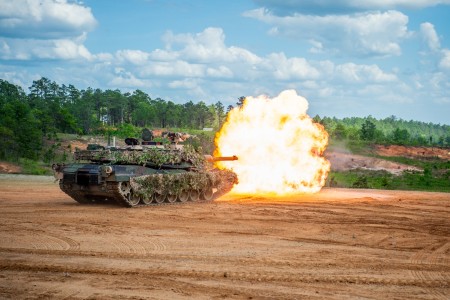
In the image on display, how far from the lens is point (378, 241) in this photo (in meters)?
15.9

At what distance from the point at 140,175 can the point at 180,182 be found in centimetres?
202

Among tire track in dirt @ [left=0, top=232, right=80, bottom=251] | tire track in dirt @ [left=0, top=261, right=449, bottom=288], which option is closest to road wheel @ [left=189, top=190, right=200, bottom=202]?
tire track in dirt @ [left=0, top=232, right=80, bottom=251]

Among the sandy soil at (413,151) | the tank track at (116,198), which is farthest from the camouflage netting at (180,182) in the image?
the sandy soil at (413,151)

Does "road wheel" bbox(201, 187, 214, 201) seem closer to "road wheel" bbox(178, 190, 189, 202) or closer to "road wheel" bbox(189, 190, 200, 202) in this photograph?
"road wheel" bbox(189, 190, 200, 202)

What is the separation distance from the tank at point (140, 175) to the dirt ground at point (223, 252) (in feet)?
2.45

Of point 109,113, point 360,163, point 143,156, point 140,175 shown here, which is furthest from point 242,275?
point 109,113

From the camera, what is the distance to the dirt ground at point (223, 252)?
10586mm

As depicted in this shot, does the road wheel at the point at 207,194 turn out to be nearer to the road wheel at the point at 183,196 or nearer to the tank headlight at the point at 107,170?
the road wheel at the point at 183,196

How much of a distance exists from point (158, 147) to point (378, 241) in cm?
1102

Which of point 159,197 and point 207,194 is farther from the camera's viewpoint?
point 207,194

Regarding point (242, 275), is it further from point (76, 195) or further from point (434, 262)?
point (76, 195)

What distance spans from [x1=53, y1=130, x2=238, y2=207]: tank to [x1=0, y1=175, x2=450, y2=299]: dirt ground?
0.75 metres

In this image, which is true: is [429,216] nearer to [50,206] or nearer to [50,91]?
[50,206]

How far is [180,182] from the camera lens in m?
24.5
